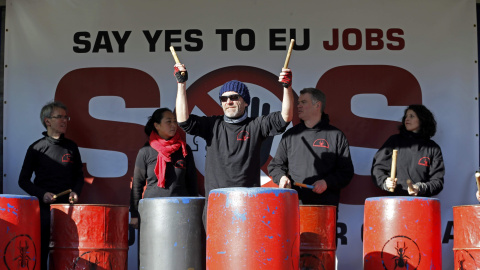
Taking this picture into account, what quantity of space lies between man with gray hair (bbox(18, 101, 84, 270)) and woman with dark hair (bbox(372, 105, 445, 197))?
2.44 metres

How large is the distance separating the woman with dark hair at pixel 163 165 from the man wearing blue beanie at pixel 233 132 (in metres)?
0.99

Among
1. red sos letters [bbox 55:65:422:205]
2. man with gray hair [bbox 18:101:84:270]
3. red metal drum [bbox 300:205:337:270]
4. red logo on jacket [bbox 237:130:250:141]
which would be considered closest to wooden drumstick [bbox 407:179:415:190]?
red metal drum [bbox 300:205:337:270]

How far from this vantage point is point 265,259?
12.8ft

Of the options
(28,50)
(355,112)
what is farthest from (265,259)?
(28,50)

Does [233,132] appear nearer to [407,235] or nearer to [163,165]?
[163,165]

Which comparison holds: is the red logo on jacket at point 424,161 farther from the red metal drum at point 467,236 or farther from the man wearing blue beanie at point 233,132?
the man wearing blue beanie at point 233,132

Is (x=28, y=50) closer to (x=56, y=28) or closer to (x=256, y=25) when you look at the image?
(x=56, y=28)

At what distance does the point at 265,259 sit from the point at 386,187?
190cm

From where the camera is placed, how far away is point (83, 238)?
495 centimetres

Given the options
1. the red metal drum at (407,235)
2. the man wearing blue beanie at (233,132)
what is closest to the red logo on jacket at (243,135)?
the man wearing blue beanie at (233,132)

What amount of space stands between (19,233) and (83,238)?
0.45 m

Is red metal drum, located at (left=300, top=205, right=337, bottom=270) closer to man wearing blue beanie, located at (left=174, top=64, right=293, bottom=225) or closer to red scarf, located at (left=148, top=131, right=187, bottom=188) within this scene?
man wearing blue beanie, located at (left=174, top=64, right=293, bottom=225)

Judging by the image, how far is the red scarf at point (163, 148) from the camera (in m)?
5.59

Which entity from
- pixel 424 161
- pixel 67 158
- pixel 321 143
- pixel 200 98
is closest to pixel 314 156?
pixel 321 143
